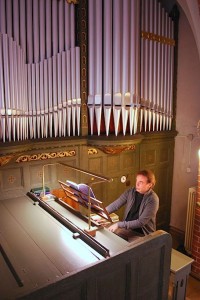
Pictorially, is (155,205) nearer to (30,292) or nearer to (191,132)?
(30,292)

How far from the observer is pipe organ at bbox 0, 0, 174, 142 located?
3525 mm

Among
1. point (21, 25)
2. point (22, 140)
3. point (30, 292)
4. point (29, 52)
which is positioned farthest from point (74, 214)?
point (21, 25)

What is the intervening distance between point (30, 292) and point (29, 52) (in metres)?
3.03

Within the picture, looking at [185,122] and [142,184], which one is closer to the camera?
[142,184]

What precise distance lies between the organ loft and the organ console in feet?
0.03

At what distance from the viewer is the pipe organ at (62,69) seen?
11.6ft

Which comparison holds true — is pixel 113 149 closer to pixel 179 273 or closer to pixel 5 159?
pixel 5 159

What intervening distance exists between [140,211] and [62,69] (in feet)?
7.31

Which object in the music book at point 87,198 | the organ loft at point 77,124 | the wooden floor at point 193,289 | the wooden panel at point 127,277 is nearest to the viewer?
the wooden panel at point 127,277

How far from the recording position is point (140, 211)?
3.66 meters

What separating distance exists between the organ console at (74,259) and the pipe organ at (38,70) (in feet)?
3.68

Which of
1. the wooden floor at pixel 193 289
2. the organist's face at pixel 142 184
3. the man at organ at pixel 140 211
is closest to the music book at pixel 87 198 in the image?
the man at organ at pixel 140 211

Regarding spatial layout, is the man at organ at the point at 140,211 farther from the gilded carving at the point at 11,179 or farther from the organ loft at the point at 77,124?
the gilded carving at the point at 11,179

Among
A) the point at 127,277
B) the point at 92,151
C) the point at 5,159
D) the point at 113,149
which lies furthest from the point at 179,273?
the point at 5,159
